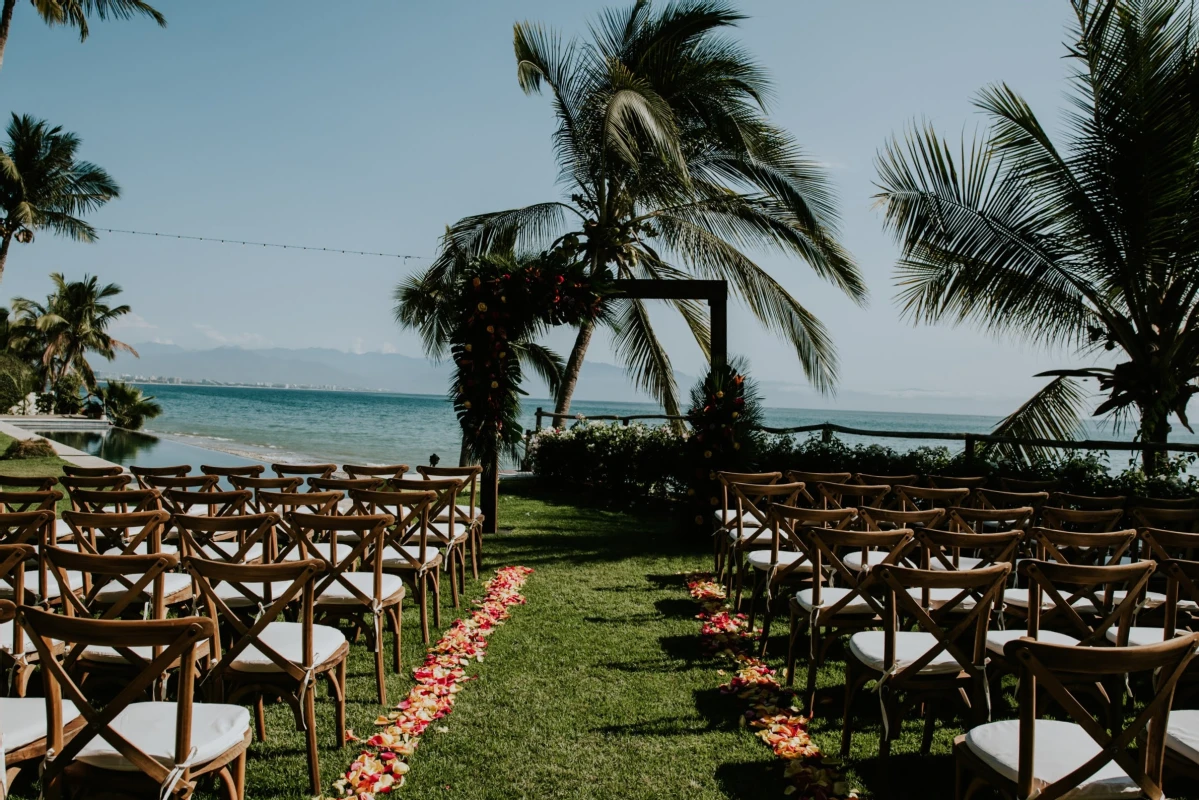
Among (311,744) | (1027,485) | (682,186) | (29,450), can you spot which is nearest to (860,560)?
(1027,485)

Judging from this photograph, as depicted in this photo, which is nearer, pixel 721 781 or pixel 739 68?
pixel 721 781

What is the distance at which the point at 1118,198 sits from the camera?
7.73 metres

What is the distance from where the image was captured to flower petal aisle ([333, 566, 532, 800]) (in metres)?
3.05

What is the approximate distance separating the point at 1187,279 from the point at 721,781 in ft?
24.8

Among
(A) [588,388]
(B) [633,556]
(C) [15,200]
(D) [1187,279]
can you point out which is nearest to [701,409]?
(B) [633,556]

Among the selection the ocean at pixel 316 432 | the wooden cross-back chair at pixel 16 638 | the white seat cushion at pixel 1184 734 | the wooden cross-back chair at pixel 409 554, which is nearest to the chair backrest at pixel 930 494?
the white seat cushion at pixel 1184 734

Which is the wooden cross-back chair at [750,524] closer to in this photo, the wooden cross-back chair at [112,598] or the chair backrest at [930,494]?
the chair backrest at [930,494]

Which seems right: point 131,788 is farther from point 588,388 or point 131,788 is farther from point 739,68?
point 588,388

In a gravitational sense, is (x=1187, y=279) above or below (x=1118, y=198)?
below

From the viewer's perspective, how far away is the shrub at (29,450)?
1348cm

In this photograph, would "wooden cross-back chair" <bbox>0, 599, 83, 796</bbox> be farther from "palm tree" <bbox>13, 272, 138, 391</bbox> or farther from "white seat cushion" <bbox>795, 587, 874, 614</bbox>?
"palm tree" <bbox>13, 272, 138, 391</bbox>

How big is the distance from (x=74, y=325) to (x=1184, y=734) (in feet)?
132

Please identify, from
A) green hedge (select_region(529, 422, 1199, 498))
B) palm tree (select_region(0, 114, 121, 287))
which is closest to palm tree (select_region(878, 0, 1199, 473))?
green hedge (select_region(529, 422, 1199, 498))

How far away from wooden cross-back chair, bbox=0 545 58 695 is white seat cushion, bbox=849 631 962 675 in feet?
11.3
